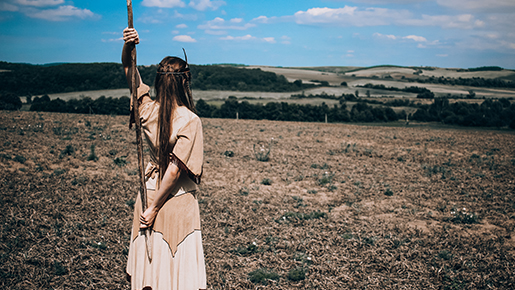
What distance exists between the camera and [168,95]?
2.42 meters

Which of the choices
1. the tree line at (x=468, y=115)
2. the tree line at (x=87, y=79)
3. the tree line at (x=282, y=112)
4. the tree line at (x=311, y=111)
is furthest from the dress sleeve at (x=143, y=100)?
the tree line at (x=468, y=115)

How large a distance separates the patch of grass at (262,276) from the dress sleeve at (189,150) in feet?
10.6

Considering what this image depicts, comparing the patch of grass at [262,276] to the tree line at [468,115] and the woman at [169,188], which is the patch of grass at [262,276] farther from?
the tree line at [468,115]

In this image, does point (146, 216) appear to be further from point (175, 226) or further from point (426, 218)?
point (426, 218)

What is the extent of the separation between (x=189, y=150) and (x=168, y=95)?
473mm

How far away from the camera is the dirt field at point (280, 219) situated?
5.10m

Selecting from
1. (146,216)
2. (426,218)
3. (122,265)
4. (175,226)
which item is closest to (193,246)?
(175,226)

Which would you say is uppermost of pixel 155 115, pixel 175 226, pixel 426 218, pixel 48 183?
pixel 155 115

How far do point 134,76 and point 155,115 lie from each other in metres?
0.33

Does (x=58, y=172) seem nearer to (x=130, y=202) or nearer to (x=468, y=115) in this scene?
(x=130, y=202)

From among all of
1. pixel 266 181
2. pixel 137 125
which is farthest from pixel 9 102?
pixel 137 125

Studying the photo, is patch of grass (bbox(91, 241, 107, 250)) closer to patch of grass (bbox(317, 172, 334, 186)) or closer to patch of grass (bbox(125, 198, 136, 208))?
patch of grass (bbox(125, 198, 136, 208))

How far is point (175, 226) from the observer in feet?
8.25

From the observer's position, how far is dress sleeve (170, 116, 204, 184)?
231 cm
